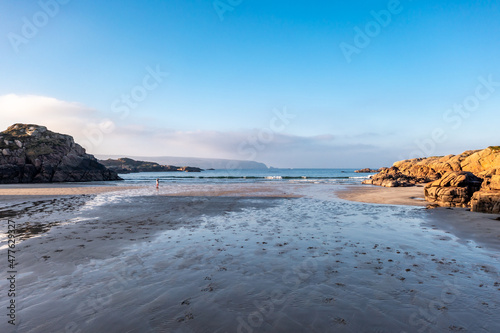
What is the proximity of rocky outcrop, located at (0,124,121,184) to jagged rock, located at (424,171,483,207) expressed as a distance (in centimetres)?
7867

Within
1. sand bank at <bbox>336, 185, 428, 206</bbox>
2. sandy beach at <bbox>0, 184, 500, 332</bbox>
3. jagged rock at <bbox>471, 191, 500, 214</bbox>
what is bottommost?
sandy beach at <bbox>0, 184, 500, 332</bbox>

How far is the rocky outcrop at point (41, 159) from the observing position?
60344 millimetres

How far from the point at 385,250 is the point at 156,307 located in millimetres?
7986

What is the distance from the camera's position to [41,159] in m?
64.8

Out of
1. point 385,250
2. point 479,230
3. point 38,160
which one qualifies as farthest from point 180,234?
point 38,160

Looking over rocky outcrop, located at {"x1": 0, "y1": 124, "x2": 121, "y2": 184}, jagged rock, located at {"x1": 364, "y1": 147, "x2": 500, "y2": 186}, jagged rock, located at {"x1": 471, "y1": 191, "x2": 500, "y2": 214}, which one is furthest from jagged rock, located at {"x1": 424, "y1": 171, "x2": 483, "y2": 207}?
rocky outcrop, located at {"x1": 0, "y1": 124, "x2": 121, "y2": 184}

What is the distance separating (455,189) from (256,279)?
21.6 meters

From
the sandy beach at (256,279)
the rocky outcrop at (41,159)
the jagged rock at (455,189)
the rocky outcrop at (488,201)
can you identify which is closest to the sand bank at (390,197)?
the jagged rock at (455,189)

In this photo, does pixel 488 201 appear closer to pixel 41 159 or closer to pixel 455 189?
pixel 455 189

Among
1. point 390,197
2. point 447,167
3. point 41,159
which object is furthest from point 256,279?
point 41,159

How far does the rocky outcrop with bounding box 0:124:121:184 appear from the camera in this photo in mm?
60344

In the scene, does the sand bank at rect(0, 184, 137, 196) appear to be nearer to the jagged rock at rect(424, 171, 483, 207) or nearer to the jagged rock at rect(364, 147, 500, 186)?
the jagged rock at rect(424, 171, 483, 207)

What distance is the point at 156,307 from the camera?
4992 mm

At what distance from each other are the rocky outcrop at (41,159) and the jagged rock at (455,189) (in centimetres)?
7867
